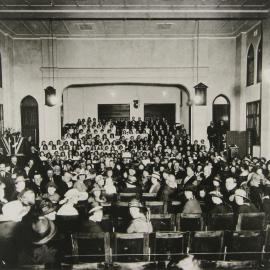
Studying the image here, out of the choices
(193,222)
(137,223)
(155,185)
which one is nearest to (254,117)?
(155,185)

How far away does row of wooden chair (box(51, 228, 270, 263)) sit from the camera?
4547 millimetres

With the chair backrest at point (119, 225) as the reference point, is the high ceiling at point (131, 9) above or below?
above

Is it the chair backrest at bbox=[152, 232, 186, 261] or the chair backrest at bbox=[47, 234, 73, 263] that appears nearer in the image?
the chair backrest at bbox=[47, 234, 73, 263]

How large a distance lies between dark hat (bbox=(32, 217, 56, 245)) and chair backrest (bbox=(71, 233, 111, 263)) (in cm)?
36

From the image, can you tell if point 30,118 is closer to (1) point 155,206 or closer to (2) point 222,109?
(2) point 222,109

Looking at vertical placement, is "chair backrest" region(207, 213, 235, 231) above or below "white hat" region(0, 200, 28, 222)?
below

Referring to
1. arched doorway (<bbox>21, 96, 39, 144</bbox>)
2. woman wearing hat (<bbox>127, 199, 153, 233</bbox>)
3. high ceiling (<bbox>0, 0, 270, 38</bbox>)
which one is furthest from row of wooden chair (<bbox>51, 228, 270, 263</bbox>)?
arched doorway (<bbox>21, 96, 39, 144</bbox>)

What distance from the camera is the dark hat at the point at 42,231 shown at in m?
4.52

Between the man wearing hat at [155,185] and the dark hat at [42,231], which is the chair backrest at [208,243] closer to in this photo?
the dark hat at [42,231]

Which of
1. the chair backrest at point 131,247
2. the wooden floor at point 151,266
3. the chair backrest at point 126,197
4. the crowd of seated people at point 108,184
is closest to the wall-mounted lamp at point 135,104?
the crowd of seated people at point 108,184

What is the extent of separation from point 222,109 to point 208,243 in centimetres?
1278

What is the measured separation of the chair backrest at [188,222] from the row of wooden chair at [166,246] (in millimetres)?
661

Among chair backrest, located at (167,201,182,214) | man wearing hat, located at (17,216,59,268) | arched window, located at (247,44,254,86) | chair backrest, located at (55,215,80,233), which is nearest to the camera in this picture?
man wearing hat, located at (17,216,59,268)

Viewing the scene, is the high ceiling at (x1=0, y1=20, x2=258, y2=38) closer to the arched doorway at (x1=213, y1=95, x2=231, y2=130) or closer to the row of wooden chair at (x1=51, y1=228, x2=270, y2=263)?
the arched doorway at (x1=213, y1=95, x2=231, y2=130)
